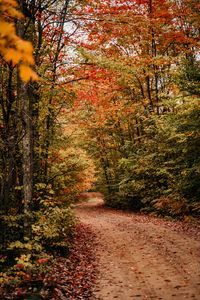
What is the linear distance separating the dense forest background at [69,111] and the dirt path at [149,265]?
174cm

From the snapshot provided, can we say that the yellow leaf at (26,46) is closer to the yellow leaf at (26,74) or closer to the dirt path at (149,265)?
the yellow leaf at (26,74)

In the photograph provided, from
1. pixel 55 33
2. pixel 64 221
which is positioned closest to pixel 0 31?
pixel 64 221

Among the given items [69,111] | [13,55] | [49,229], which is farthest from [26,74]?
[69,111]

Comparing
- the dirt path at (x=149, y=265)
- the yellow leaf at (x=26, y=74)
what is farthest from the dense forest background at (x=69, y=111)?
the dirt path at (x=149, y=265)

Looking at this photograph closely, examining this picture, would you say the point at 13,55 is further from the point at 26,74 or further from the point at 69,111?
the point at 69,111

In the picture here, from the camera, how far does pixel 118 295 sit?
670 cm

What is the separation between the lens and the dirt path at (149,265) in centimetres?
673

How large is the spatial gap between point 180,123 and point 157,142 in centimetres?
499

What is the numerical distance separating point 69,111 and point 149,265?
935cm

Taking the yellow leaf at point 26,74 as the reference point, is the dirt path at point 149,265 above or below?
below

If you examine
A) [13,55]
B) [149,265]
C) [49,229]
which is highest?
[13,55]

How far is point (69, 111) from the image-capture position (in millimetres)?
15938

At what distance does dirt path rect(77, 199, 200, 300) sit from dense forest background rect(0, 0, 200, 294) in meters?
1.74

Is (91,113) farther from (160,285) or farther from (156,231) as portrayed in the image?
(160,285)
